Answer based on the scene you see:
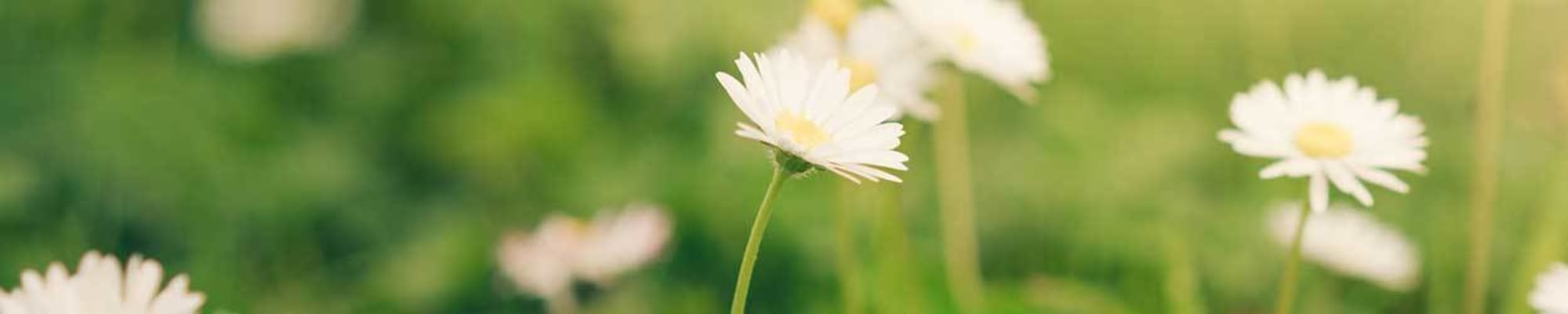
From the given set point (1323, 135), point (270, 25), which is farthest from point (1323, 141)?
point (270, 25)

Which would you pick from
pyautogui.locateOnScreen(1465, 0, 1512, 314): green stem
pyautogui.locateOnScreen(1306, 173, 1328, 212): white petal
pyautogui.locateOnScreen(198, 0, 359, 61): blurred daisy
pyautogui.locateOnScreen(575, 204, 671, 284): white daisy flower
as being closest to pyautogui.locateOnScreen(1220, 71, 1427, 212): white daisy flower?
pyautogui.locateOnScreen(1306, 173, 1328, 212): white petal

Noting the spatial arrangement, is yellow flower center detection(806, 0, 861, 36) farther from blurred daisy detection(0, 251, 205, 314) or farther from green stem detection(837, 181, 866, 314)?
blurred daisy detection(0, 251, 205, 314)

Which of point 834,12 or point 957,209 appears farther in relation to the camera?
point 957,209

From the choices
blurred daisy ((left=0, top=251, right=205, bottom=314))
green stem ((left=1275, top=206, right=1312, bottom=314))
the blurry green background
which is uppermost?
the blurry green background

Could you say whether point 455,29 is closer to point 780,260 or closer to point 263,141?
point 263,141

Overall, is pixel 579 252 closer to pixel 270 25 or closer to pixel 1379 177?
pixel 1379 177
